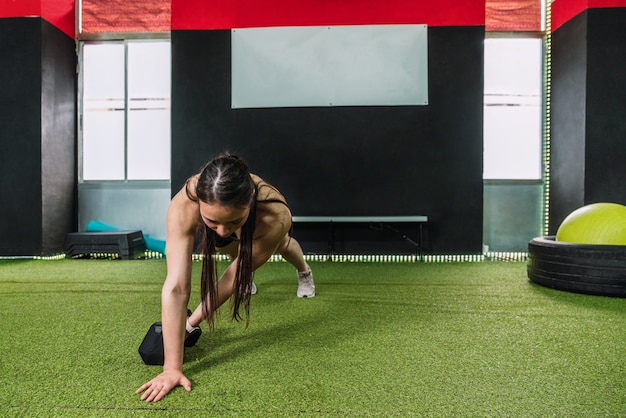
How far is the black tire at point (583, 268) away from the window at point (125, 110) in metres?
3.77

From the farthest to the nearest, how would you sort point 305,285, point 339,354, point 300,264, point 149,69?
point 149,69, point 305,285, point 300,264, point 339,354

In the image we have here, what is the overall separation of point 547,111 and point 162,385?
4.52 metres

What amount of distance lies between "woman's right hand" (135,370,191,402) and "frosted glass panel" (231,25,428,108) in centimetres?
333

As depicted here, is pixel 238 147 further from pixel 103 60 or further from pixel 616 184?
pixel 616 184

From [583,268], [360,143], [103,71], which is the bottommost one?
[583,268]

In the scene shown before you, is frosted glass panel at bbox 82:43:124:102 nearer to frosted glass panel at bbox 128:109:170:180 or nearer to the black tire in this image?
frosted glass panel at bbox 128:109:170:180

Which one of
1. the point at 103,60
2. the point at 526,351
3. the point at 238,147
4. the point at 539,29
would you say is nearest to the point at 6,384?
the point at 526,351

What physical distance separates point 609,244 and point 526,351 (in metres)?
1.40

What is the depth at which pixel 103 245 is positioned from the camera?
4113 millimetres

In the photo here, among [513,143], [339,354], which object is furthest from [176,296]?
[513,143]

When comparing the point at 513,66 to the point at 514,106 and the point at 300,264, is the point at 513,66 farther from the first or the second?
the point at 300,264

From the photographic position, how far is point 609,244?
2492mm

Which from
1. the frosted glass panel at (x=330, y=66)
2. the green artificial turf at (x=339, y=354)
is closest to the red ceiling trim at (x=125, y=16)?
the frosted glass panel at (x=330, y=66)

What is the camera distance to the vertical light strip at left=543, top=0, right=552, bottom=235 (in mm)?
4359
